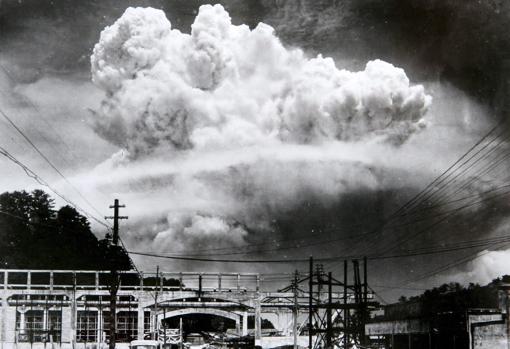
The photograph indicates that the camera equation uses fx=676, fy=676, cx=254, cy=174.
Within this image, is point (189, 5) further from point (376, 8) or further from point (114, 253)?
point (114, 253)

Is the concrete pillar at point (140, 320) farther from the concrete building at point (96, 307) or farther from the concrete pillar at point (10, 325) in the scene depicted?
the concrete pillar at point (10, 325)

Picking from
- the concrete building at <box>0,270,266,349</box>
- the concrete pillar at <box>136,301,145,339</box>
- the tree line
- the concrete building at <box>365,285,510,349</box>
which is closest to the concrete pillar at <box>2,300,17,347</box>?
the concrete building at <box>0,270,266,349</box>

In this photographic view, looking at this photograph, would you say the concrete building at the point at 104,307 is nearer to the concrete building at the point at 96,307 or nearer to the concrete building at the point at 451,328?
the concrete building at the point at 96,307

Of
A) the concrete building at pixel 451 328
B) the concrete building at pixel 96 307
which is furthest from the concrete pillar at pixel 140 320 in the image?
the concrete building at pixel 451 328

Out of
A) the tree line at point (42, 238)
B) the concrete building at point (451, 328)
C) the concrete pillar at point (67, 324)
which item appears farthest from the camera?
the tree line at point (42, 238)

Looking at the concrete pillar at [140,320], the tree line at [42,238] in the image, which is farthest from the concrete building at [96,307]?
the tree line at [42,238]

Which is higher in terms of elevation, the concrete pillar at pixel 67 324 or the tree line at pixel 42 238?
the tree line at pixel 42 238

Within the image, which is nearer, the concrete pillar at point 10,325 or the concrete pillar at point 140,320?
the concrete pillar at point 10,325

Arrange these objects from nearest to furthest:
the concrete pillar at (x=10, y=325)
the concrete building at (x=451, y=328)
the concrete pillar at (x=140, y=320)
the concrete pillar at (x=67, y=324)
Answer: the concrete building at (x=451, y=328)
the concrete pillar at (x=10, y=325)
the concrete pillar at (x=67, y=324)
the concrete pillar at (x=140, y=320)

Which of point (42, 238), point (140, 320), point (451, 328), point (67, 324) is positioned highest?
point (42, 238)

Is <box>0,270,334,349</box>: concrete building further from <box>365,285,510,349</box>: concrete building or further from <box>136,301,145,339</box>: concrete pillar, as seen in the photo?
<box>365,285,510,349</box>: concrete building

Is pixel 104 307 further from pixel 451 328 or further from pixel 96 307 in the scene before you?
pixel 451 328

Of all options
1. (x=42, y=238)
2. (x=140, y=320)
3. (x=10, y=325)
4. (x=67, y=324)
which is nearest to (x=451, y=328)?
(x=140, y=320)
